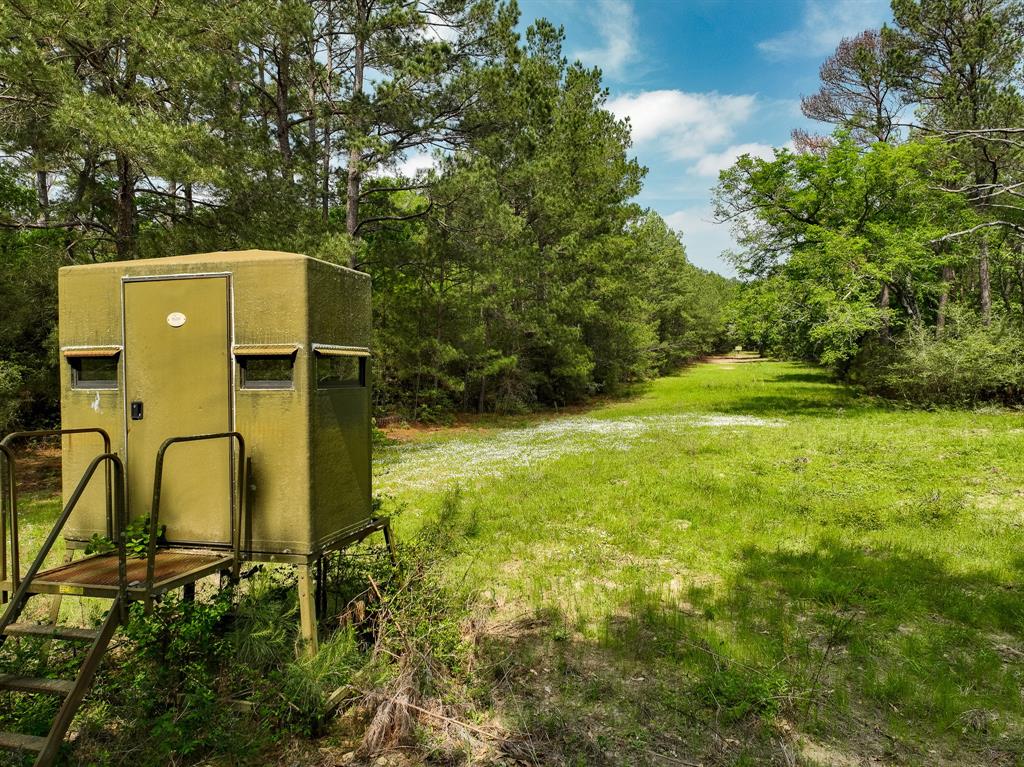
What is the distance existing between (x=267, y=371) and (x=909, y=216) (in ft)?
76.7

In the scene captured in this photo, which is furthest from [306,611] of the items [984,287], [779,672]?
[984,287]

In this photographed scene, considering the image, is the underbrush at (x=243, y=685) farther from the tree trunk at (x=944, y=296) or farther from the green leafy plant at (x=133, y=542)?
the tree trunk at (x=944, y=296)

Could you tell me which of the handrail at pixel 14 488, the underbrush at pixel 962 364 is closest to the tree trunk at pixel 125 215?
the handrail at pixel 14 488

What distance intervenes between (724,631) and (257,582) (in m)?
4.13

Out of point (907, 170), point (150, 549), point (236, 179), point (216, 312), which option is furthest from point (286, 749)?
point (907, 170)

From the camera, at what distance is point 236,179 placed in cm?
1022

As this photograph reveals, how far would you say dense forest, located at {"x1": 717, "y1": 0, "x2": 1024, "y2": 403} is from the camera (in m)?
18.0

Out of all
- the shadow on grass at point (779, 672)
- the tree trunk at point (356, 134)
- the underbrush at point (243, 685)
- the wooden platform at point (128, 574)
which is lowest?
the shadow on grass at point (779, 672)

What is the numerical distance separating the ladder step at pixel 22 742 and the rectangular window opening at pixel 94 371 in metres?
2.13

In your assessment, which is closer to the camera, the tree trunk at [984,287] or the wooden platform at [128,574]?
the wooden platform at [128,574]

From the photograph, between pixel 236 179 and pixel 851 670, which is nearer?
pixel 851 670

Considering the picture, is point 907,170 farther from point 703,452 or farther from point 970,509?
point 970,509

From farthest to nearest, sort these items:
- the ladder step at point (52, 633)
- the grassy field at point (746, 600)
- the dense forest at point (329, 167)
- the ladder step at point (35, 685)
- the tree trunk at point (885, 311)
Answer: the tree trunk at point (885, 311) → the dense forest at point (329, 167) → the grassy field at point (746, 600) → the ladder step at point (52, 633) → the ladder step at point (35, 685)

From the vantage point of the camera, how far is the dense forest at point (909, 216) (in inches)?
707
